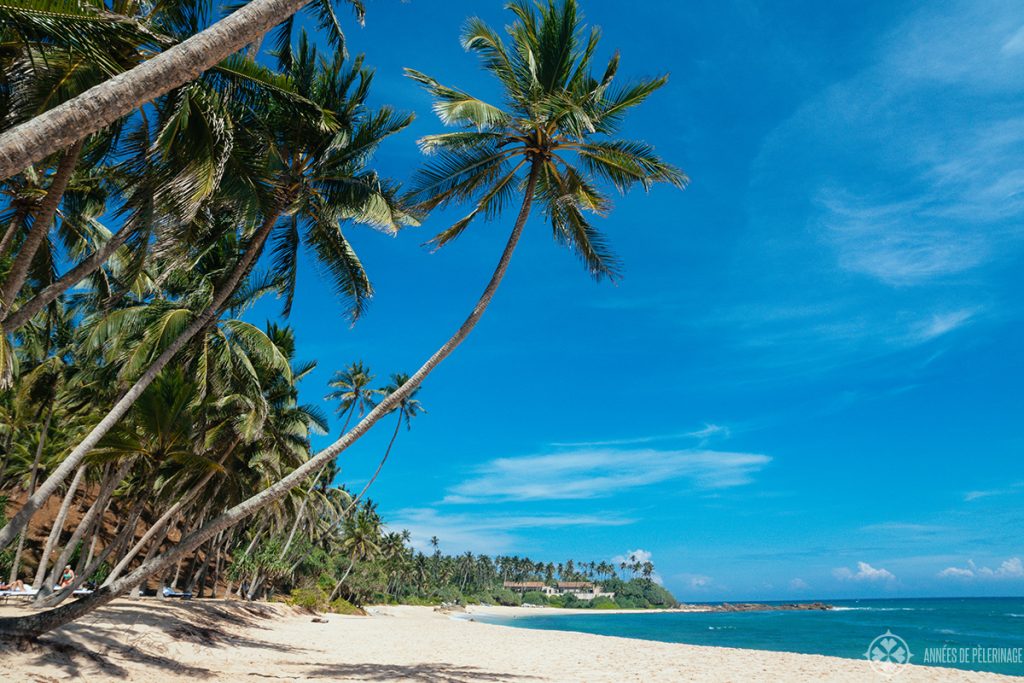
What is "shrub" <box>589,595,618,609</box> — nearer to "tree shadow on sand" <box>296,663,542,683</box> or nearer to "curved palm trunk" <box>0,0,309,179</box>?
"tree shadow on sand" <box>296,663,542,683</box>

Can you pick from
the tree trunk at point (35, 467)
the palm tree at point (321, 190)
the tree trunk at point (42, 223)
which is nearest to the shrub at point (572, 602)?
the tree trunk at point (35, 467)

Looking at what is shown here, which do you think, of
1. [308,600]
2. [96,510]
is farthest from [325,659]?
[308,600]

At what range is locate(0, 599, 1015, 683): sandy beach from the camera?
8945 millimetres

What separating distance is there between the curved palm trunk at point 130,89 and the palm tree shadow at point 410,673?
30.3 feet

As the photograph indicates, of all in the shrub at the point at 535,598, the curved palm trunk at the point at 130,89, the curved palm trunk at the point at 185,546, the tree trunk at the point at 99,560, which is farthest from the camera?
the shrub at the point at 535,598

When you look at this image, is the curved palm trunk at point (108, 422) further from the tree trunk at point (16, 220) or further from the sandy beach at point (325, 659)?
the tree trunk at point (16, 220)

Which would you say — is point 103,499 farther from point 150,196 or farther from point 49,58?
point 49,58

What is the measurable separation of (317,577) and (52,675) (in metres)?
46.7

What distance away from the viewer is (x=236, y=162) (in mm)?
9008

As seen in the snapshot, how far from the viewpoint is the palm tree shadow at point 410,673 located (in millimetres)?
10500

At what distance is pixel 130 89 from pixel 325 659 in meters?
12.9

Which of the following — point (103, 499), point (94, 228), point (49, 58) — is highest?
point (94, 228)

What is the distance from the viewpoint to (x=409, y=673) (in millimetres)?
11312

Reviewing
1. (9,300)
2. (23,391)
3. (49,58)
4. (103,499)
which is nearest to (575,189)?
(49,58)
